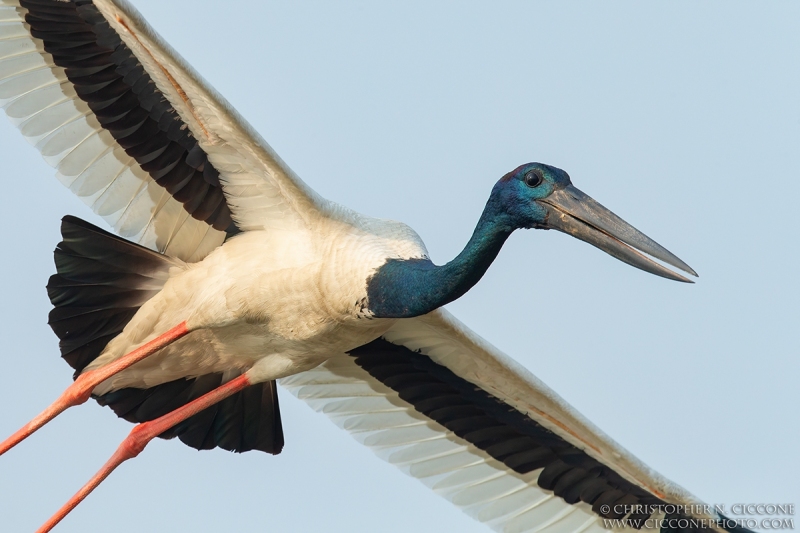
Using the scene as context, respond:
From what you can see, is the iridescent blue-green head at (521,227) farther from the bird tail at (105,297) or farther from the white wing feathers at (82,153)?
the bird tail at (105,297)

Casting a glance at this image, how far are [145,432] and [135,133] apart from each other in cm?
225

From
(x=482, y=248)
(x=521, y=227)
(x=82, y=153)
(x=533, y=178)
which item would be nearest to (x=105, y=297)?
(x=82, y=153)

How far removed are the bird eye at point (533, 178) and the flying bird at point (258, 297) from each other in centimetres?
2

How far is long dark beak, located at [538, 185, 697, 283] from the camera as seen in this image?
873 cm

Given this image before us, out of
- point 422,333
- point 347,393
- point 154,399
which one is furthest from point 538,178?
point 154,399

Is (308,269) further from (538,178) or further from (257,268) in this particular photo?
(538,178)

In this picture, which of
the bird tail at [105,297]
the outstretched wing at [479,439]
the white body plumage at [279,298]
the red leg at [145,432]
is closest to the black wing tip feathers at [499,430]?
the outstretched wing at [479,439]

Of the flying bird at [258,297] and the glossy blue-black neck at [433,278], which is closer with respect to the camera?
the glossy blue-black neck at [433,278]

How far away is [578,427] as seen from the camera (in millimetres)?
10367

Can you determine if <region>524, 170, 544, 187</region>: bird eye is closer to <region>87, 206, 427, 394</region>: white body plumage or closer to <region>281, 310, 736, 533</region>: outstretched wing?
<region>87, 206, 427, 394</region>: white body plumage

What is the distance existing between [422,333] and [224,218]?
5.55ft

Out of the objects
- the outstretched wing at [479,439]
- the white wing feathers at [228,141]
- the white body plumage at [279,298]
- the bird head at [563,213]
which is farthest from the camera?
the outstretched wing at [479,439]

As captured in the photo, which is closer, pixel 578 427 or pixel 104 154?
pixel 104 154

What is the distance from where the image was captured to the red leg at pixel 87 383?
9.63 metres
